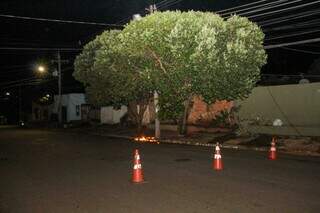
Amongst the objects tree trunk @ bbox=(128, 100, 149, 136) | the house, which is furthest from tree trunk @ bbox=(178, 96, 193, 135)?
the house

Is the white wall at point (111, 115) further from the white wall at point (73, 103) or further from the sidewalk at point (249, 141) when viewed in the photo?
the sidewalk at point (249, 141)

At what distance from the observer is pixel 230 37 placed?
78.9 feet

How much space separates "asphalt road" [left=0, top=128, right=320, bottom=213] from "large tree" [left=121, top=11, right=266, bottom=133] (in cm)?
689

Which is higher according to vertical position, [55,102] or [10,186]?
[55,102]

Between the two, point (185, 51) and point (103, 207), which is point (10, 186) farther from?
point (185, 51)

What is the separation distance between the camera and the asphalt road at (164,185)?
892cm

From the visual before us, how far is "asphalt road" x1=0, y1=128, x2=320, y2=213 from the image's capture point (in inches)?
351

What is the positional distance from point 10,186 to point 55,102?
5872 centimetres

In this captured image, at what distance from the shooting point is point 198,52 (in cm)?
2223

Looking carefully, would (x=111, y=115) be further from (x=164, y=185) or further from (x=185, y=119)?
(x=164, y=185)

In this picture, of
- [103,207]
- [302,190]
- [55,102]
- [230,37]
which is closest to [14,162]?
[103,207]

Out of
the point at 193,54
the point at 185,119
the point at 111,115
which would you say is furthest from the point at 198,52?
the point at 111,115

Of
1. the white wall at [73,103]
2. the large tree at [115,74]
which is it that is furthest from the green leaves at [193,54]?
the white wall at [73,103]

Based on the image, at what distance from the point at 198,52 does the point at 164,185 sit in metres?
12.2
